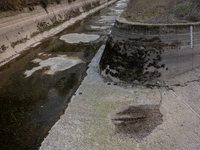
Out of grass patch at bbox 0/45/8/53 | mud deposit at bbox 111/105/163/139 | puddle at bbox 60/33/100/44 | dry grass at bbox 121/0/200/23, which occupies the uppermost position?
dry grass at bbox 121/0/200/23

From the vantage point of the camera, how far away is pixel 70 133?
17.0ft

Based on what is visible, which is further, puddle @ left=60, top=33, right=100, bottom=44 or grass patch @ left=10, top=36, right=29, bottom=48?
puddle @ left=60, top=33, right=100, bottom=44

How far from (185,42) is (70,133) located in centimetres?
697

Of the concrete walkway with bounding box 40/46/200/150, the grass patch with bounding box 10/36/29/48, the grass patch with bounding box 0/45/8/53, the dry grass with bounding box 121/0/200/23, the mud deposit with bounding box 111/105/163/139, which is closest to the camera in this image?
the concrete walkway with bounding box 40/46/200/150

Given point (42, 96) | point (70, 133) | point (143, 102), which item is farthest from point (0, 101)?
point (143, 102)

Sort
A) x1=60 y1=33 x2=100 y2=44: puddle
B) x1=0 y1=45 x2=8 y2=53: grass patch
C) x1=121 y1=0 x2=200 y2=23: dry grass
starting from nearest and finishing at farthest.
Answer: x1=121 y1=0 x2=200 y2=23: dry grass
x1=0 y1=45 x2=8 y2=53: grass patch
x1=60 y1=33 x2=100 y2=44: puddle

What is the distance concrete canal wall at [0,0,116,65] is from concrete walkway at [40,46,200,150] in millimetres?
9111

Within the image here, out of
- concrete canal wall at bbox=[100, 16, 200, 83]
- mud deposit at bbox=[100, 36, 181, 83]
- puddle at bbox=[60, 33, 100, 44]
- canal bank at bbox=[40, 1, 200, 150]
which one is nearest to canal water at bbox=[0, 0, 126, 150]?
puddle at bbox=[60, 33, 100, 44]

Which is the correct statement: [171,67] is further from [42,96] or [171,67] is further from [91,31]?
[91,31]

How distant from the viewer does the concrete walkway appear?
4703 millimetres

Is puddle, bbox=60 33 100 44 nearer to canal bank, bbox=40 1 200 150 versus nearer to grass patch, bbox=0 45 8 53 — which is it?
grass patch, bbox=0 45 8 53

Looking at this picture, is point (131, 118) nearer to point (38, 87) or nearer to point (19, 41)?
point (38, 87)

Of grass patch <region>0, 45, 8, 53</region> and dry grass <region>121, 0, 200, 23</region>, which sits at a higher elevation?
dry grass <region>121, 0, 200, 23</region>

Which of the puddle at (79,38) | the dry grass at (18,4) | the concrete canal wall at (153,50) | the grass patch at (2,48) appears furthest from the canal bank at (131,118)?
the dry grass at (18,4)
